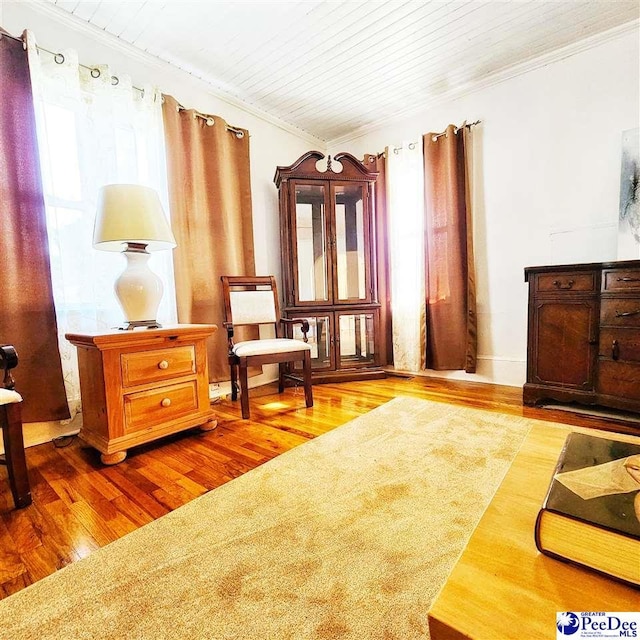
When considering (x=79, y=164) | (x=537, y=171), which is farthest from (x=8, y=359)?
(x=537, y=171)

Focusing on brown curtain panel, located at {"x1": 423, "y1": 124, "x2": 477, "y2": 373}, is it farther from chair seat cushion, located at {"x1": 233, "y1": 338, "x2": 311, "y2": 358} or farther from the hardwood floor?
chair seat cushion, located at {"x1": 233, "y1": 338, "x2": 311, "y2": 358}

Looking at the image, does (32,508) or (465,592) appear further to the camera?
(32,508)

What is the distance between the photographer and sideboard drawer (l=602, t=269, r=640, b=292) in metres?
1.79

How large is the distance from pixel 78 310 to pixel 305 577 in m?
1.82

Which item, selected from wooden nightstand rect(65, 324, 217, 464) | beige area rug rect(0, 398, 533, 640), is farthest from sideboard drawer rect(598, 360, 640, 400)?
wooden nightstand rect(65, 324, 217, 464)

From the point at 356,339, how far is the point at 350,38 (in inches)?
A: 85.4

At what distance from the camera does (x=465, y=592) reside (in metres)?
0.47

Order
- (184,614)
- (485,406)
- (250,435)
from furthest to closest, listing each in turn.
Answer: (485,406), (250,435), (184,614)

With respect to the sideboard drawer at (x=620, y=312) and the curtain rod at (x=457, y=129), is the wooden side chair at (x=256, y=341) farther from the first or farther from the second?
the curtain rod at (x=457, y=129)

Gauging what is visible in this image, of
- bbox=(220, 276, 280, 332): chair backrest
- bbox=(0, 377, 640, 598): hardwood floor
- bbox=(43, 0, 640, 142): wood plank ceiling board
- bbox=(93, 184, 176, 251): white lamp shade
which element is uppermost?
bbox=(43, 0, 640, 142): wood plank ceiling board

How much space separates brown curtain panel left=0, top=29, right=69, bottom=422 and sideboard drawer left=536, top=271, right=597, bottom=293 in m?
2.81

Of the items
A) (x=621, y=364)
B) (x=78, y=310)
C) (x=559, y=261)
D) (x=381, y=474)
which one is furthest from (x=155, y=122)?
(x=621, y=364)

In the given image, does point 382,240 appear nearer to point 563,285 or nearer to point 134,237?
point 563,285

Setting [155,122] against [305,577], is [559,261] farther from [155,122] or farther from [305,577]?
[155,122]
